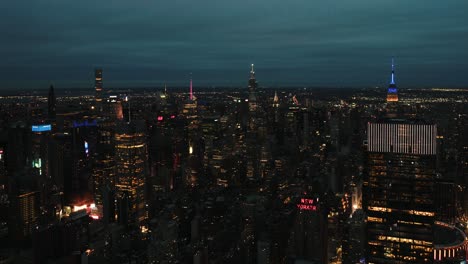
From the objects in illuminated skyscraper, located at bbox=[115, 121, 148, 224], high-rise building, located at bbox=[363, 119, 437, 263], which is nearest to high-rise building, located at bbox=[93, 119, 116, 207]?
illuminated skyscraper, located at bbox=[115, 121, 148, 224]

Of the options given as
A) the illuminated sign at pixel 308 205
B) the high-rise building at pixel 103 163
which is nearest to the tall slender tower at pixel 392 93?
the illuminated sign at pixel 308 205

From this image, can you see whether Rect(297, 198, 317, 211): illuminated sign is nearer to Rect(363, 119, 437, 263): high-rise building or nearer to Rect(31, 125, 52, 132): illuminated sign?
Rect(363, 119, 437, 263): high-rise building

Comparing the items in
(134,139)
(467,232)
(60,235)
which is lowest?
(467,232)

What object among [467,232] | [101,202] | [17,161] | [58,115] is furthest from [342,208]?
[58,115]

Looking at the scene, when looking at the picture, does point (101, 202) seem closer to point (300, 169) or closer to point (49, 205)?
point (49, 205)

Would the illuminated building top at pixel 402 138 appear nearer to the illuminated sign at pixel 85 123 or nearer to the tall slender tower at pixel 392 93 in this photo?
the tall slender tower at pixel 392 93

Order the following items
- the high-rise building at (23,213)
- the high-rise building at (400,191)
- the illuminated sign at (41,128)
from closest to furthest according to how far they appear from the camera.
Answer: the high-rise building at (400,191) < the high-rise building at (23,213) < the illuminated sign at (41,128)

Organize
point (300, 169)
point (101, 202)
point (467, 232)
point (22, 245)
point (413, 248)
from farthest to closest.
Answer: point (300, 169) → point (101, 202) → point (467, 232) → point (22, 245) → point (413, 248)
